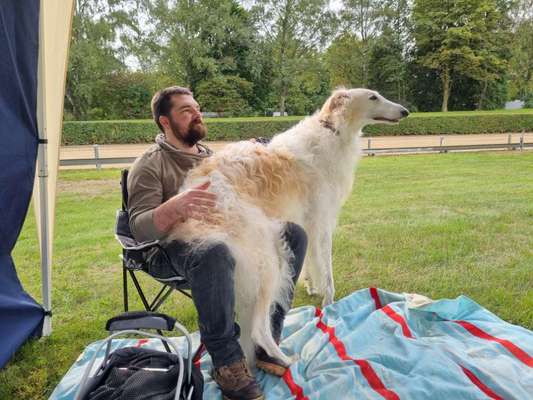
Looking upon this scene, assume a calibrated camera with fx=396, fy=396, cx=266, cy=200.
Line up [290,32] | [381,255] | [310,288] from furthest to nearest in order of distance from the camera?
[290,32] < [381,255] < [310,288]

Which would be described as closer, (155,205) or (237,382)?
(237,382)

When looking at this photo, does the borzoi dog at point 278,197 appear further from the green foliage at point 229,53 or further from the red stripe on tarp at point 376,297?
the green foliage at point 229,53

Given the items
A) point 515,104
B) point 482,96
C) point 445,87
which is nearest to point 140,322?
point 445,87

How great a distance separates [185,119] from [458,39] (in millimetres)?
20575

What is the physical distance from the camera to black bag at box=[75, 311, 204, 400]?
3.95ft

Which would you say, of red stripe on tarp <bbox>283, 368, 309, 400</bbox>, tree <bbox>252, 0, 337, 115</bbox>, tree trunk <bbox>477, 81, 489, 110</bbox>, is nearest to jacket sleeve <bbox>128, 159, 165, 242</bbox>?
red stripe on tarp <bbox>283, 368, 309, 400</bbox>

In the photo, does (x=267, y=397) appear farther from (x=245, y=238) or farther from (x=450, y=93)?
(x=450, y=93)

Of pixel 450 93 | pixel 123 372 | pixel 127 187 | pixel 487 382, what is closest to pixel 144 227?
pixel 127 187

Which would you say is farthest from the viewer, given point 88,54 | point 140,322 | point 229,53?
point 229,53

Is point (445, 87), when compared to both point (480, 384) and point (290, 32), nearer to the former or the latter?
point (290, 32)

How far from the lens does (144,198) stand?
177 cm

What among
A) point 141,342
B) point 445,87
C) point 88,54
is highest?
point 445,87

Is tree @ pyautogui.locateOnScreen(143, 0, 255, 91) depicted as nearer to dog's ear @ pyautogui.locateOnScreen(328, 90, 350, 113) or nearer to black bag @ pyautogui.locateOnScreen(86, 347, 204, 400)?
dog's ear @ pyautogui.locateOnScreen(328, 90, 350, 113)

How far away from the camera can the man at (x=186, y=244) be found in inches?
59.6
